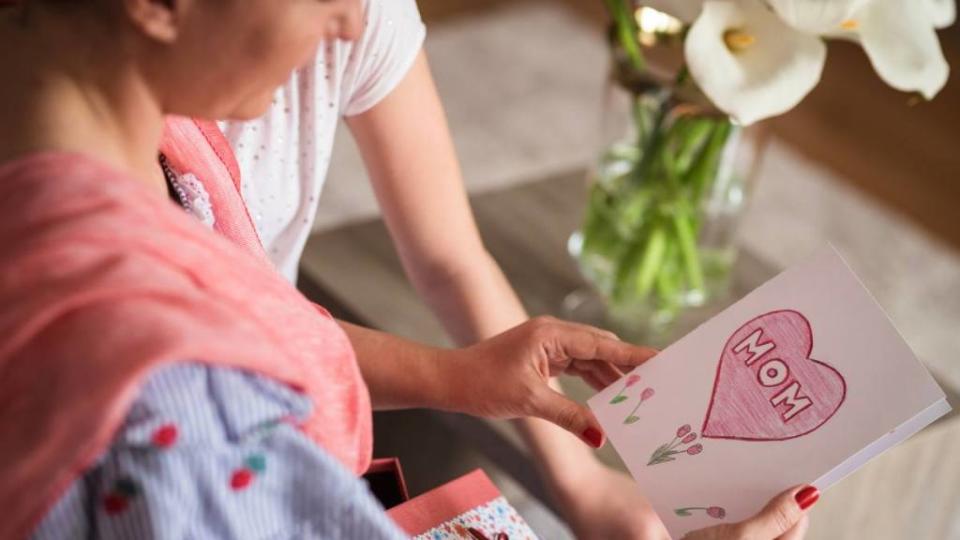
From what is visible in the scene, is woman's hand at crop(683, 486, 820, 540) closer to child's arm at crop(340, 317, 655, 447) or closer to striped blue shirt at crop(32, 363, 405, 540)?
child's arm at crop(340, 317, 655, 447)

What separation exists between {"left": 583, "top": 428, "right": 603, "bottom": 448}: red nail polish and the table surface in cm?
30

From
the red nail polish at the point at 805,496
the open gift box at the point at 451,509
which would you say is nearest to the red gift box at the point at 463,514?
the open gift box at the point at 451,509

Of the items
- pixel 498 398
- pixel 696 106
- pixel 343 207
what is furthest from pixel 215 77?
pixel 343 207

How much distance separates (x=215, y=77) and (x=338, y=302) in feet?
2.67

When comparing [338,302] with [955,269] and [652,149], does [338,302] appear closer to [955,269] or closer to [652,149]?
[652,149]

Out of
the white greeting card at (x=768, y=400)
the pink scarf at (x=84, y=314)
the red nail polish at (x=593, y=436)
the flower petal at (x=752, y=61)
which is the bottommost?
the white greeting card at (x=768, y=400)

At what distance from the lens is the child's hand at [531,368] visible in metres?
0.99

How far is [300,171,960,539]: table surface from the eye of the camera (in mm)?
1402

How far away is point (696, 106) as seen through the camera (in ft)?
4.51

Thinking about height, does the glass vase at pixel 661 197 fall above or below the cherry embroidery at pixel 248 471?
below

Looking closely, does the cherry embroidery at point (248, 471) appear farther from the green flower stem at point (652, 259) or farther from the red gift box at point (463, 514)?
the green flower stem at point (652, 259)

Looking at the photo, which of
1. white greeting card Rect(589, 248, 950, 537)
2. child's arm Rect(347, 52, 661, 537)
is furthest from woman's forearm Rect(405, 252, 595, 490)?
white greeting card Rect(589, 248, 950, 537)

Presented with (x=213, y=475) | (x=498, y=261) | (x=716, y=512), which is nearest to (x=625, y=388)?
(x=716, y=512)

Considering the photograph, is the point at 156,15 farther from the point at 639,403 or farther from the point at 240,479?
the point at 639,403
